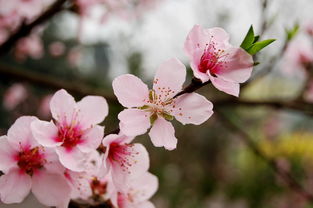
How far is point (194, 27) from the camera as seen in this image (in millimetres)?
652

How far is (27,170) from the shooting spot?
28.3 inches

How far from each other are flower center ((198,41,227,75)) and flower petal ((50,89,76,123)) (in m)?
0.25

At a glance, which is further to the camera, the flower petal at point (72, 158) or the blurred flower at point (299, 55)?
the blurred flower at point (299, 55)

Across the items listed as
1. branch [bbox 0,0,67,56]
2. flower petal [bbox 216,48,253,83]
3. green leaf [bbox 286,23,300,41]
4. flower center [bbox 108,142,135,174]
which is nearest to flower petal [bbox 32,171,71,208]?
flower center [bbox 108,142,135,174]

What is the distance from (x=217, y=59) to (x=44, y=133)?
32 centimetres

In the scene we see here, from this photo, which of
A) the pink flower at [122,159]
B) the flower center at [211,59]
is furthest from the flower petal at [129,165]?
the flower center at [211,59]

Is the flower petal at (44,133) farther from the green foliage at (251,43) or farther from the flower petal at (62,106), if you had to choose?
the green foliage at (251,43)

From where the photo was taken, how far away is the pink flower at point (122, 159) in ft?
2.37

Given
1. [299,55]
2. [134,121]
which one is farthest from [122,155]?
[299,55]

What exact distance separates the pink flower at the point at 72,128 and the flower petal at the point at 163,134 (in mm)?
91

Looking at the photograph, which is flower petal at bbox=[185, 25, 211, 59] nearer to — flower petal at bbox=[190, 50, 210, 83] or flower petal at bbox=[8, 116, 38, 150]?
flower petal at bbox=[190, 50, 210, 83]

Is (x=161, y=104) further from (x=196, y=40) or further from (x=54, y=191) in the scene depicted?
(x=54, y=191)

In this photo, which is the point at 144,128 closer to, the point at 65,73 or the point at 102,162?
the point at 102,162

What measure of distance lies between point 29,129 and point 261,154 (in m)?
1.25
